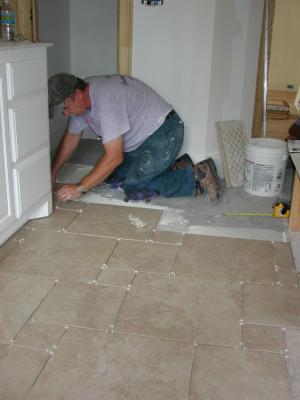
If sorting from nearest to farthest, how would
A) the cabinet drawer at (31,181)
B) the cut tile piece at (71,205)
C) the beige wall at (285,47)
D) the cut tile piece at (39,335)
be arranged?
the cut tile piece at (39,335)
the cabinet drawer at (31,181)
the cut tile piece at (71,205)
the beige wall at (285,47)

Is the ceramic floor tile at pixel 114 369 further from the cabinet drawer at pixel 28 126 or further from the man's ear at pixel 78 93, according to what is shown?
the man's ear at pixel 78 93

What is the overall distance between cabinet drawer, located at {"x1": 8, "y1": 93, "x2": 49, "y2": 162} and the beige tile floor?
19.1 inches

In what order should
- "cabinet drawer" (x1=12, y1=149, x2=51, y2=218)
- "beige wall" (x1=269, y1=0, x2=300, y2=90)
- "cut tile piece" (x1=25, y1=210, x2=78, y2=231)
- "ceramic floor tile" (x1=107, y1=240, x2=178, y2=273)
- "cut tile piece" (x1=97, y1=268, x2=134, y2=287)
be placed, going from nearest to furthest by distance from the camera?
"cut tile piece" (x1=97, y1=268, x2=134, y2=287) < "ceramic floor tile" (x1=107, y1=240, x2=178, y2=273) < "cabinet drawer" (x1=12, y1=149, x2=51, y2=218) < "cut tile piece" (x1=25, y1=210, x2=78, y2=231) < "beige wall" (x1=269, y1=0, x2=300, y2=90)

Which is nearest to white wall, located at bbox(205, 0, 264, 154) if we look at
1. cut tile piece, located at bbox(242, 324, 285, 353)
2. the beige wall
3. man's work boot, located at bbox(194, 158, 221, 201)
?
man's work boot, located at bbox(194, 158, 221, 201)

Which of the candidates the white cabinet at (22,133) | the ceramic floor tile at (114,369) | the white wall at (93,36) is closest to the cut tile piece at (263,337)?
the ceramic floor tile at (114,369)

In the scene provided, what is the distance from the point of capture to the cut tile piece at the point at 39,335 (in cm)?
189

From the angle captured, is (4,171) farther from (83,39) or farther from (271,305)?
(83,39)

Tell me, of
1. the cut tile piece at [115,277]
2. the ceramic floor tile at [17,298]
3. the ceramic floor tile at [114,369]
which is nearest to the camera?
the ceramic floor tile at [114,369]

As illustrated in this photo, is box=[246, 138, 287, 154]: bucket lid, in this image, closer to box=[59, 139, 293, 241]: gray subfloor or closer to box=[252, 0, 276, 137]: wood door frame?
box=[59, 139, 293, 241]: gray subfloor

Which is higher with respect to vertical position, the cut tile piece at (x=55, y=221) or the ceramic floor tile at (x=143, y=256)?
the cut tile piece at (x=55, y=221)

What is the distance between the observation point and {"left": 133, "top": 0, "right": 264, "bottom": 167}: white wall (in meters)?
3.45

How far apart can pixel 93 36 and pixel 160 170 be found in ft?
6.10

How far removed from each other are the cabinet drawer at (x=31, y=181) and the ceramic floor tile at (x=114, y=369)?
3.07ft

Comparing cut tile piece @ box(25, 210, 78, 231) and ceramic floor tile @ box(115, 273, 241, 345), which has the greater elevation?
cut tile piece @ box(25, 210, 78, 231)
